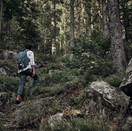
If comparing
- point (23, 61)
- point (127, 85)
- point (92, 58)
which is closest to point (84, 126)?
point (127, 85)

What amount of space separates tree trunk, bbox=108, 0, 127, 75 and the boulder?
2.09m

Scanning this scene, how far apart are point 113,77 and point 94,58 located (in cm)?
186

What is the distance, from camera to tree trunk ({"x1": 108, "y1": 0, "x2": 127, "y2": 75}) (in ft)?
23.1

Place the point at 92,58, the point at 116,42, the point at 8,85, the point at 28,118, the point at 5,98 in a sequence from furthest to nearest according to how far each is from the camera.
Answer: the point at 92,58, the point at 8,85, the point at 116,42, the point at 5,98, the point at 28,118

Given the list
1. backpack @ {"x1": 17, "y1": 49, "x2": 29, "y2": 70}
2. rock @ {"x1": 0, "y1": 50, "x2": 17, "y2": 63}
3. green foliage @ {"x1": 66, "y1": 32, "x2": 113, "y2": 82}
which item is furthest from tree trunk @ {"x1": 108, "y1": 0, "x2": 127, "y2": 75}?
rock @ {"x1": 0, "y1": 50, "x2": 17, "y2": 63}

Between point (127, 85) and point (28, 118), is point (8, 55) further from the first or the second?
point (127, 85)

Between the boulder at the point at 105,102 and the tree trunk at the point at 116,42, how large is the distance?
2.09m

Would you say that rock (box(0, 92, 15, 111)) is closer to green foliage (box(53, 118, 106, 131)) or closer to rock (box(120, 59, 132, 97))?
green foliage (box(53, 118, 106, 131))

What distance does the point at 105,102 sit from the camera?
4.74 metres

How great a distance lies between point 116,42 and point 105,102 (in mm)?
3316

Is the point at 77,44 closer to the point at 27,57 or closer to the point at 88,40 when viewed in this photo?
the point at 88,40

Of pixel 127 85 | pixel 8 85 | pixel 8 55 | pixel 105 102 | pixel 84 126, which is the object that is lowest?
pixel 8 85

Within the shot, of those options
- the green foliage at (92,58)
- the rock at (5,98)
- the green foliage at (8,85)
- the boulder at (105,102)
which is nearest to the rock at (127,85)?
the boulder at (105,102)

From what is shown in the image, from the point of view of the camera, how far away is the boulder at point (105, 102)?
4.53 metres
